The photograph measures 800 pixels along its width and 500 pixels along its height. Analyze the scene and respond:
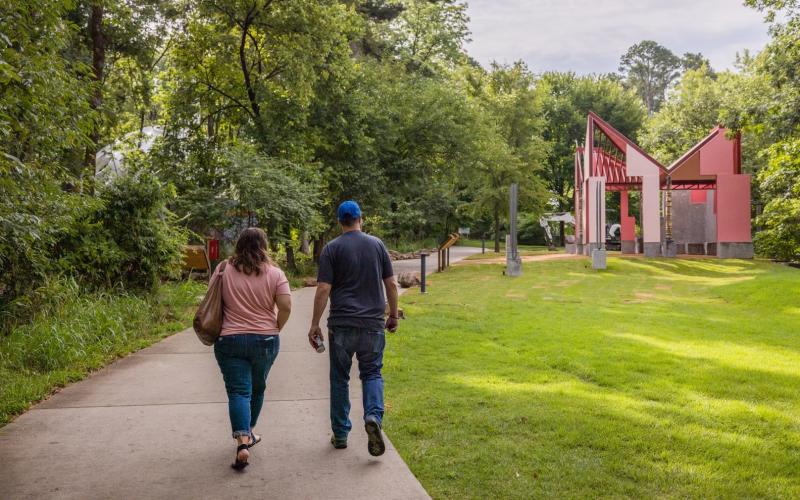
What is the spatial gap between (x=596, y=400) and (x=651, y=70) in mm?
102952

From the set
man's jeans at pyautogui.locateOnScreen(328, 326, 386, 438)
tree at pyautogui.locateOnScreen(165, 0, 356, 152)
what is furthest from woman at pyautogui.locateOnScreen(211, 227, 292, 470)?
tree at pyautogui.locateOnScreen(165, 0, 356, 152)

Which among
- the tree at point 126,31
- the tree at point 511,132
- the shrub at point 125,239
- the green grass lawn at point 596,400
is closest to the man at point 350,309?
the green grass lawn at point 596,400

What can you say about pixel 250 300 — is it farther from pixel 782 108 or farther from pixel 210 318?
pixel 782 108

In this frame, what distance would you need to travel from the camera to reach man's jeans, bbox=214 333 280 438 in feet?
15.8

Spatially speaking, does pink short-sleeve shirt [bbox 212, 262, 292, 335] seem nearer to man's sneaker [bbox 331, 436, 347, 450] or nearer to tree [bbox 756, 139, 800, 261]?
→ man's sneaker [bbox 331, 436, 347, 450]

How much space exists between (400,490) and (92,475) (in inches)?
80.8

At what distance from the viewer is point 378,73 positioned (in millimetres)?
26562

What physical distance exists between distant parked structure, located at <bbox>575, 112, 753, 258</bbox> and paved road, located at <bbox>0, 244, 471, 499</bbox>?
2413 centimetres

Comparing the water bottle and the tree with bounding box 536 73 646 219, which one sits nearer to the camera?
the water bottle

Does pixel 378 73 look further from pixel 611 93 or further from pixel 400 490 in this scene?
pixel 611 93

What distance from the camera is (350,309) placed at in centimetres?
512

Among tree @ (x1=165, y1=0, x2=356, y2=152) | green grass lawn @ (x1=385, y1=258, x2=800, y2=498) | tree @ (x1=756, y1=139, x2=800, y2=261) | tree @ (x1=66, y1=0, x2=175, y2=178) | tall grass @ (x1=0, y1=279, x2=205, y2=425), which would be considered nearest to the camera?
green grass lawn @ (x1=385, y1=258, x2=800, y2=498)

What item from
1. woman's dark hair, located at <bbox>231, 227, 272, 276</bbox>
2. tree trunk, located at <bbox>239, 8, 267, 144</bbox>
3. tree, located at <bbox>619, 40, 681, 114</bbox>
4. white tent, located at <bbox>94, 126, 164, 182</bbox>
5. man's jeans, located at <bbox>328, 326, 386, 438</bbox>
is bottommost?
man's jeans, located at <bbox>328, 326, 386, 438</bbox>

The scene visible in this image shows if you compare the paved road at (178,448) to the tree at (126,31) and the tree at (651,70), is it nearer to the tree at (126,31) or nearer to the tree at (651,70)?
the tree at (126,31)
